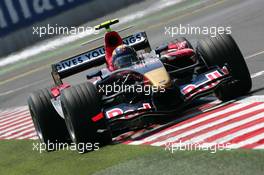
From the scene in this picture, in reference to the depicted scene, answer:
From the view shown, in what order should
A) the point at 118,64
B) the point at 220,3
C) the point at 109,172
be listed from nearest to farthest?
the point at 109,172 < the point at 118,64 < the point at 220,3

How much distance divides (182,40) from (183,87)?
218cm

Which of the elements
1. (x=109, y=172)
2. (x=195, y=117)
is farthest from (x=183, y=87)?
(x=109, y=172)

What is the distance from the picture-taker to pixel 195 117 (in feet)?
35.3

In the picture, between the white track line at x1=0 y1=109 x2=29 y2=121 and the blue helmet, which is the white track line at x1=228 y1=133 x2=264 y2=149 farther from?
the white track line at x1=0 y1=109 x2=29 y2=121

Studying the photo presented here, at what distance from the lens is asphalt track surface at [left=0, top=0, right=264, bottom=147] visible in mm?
15553

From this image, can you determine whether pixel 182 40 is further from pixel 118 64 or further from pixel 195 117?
pixel 195 117

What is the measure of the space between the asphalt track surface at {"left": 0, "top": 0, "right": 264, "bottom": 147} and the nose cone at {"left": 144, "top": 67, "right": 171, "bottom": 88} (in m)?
0.93

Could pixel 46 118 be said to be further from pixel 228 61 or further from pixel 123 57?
pixel 228 61

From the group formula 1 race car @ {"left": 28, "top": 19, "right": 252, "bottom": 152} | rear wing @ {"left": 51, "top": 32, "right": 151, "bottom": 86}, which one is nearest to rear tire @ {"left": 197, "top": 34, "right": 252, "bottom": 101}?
formula 1 race car @ {"left": 28, "top": 19, "right": 252, "bottom": 152}

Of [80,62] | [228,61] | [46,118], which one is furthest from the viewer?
[80,62]

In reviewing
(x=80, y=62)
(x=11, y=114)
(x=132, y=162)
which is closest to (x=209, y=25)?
(x=11, y=114)

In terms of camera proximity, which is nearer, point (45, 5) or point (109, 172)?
point (109, 172)

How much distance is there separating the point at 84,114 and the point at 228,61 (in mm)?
2464

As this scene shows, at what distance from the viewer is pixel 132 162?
888 centimetres
